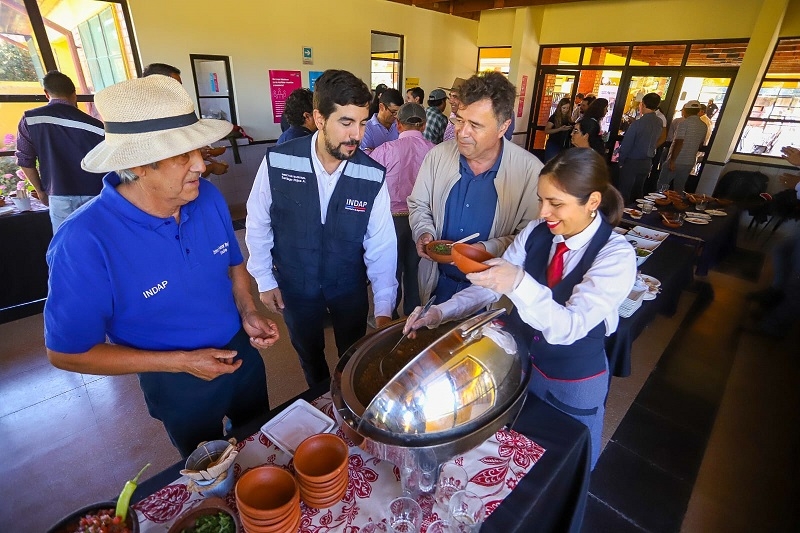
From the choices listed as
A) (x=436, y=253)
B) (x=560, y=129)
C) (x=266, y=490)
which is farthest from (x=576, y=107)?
(x=266, y=490)

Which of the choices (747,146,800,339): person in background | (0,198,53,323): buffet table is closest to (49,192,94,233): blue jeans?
(0,198,53,323): buffet table

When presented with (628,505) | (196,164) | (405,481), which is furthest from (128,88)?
(628,505)

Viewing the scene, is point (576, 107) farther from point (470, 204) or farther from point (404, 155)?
point (470, 204)

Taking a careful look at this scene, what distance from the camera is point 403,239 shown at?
143 inches

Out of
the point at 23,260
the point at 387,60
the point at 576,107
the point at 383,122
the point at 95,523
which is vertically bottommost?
the point at 23,260

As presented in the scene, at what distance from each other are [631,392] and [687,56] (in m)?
7.63

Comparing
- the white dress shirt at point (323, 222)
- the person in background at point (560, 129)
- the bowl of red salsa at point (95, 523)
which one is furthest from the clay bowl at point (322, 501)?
the person in background at point (560, 129)

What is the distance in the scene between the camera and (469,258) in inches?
47.9

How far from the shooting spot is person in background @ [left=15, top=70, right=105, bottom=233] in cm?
328

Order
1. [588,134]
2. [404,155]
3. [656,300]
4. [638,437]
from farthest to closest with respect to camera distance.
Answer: [588,134] → [404,155] → [656,300] → [638,437]

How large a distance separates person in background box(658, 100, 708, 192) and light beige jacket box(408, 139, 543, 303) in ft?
19.9

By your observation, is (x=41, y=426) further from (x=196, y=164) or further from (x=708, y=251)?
(x=708, y=251)

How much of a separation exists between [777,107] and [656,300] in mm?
6903

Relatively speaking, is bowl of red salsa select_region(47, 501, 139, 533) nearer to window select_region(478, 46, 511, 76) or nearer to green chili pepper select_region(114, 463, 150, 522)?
green chili pepper select_region(114, 463, 150, 522)
